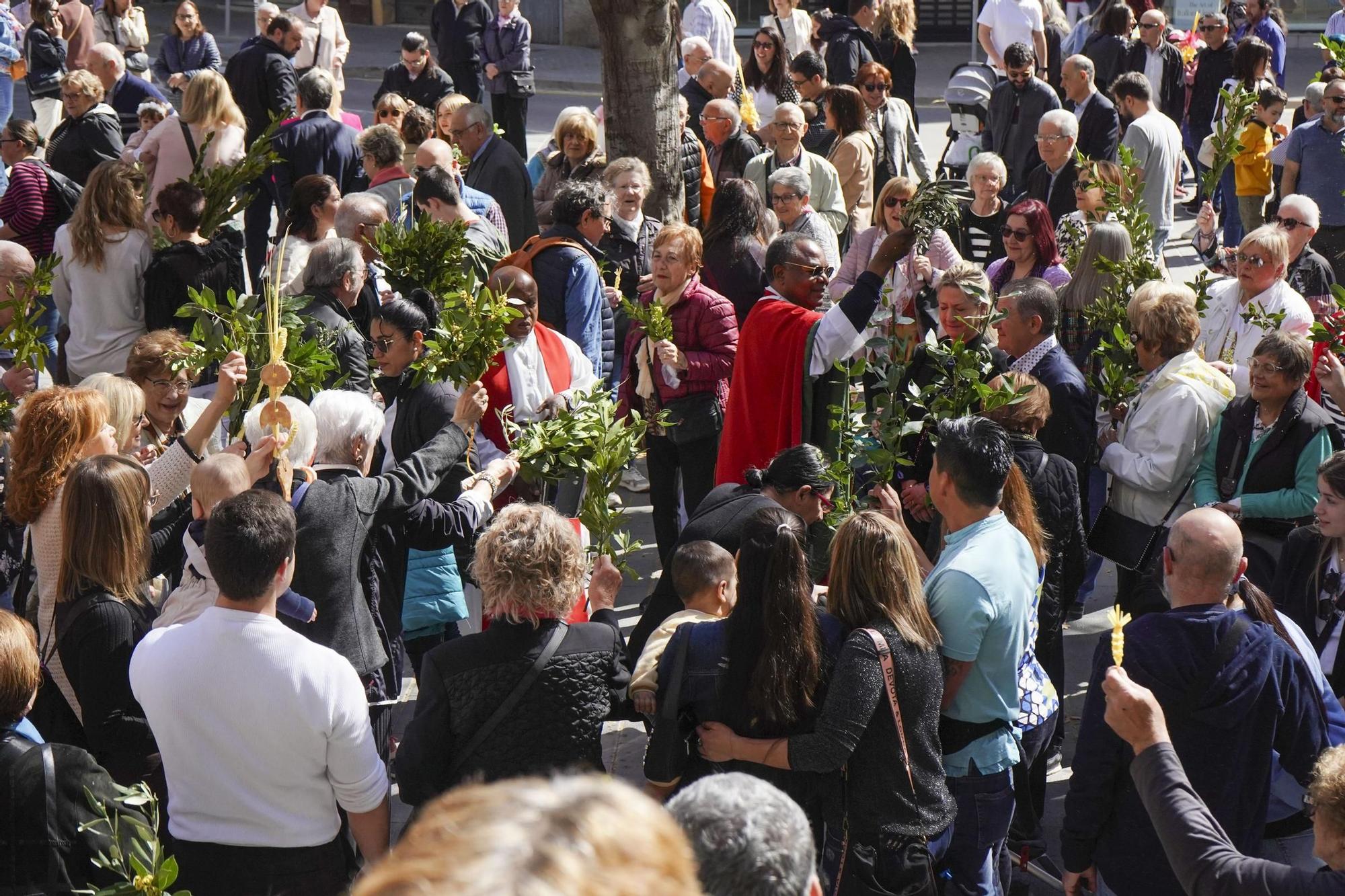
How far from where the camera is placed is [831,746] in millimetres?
3547

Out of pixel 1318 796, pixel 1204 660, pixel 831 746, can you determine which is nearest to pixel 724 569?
pixel 831 746

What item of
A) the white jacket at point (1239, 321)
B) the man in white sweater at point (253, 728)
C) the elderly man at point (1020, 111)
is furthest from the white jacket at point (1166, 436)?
the elderly man at point (1020, 111)

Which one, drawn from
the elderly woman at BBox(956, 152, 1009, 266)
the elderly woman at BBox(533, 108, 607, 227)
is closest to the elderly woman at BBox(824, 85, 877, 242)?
the elderly woman at BBox(956, 152, 1009, 266)

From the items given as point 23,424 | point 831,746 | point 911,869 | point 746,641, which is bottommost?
point 911,869

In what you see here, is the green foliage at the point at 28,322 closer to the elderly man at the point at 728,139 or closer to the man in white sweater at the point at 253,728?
the man in white sweater at the point at 253,728

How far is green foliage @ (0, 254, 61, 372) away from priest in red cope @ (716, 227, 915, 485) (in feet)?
5.84

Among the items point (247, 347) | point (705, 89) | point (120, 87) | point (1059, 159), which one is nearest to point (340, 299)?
point (247, 347)

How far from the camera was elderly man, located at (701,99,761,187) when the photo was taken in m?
9.59

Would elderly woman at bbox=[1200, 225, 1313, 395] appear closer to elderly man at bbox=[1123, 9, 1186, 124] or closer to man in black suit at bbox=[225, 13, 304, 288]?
man in black suit at bbox=[225, 13, 304, 288]

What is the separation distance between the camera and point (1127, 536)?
227 inches

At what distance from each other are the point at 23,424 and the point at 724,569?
7.41ft

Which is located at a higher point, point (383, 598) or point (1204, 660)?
point (1204, 660)

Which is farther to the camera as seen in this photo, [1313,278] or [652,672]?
[1313,278]

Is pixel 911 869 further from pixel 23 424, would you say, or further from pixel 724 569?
pixel 23 424
